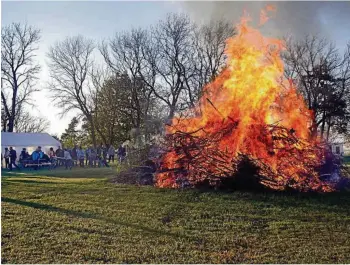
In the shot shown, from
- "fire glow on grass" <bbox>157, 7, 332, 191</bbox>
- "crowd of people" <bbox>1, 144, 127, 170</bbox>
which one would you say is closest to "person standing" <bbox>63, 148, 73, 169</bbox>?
"crowd of people" <bbox>1, 144, 127, 170</bbox>

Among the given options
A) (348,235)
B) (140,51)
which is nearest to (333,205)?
(348,235)

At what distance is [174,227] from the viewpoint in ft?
25.1

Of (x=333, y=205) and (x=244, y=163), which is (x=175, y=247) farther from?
(x=244, y=163)

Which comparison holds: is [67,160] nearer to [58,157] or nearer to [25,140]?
[58,157]

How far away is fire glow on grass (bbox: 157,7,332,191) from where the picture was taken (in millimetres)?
11641

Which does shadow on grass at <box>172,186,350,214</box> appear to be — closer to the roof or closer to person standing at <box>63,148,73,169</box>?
person standing at <box>63,148,73,169</box>

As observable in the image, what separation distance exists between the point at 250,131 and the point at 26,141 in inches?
957

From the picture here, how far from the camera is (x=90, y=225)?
785 cm

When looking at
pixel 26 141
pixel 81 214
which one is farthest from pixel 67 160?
pixel 81 214

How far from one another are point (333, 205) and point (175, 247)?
15.4 feet

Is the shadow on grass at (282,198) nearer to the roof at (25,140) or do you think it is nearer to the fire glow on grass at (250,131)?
the fire glow on grass at (250,131)

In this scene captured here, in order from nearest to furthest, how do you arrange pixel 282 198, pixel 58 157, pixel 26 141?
pixel 282 198 → pixel 58 157 → pixel 26 141

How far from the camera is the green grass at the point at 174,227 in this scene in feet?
19.5

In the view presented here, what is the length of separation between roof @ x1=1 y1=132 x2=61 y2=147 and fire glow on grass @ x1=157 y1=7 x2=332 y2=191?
2147 centimetres
